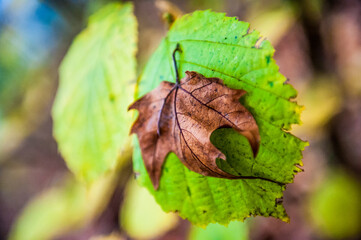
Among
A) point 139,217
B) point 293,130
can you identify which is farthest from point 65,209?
point 293,130

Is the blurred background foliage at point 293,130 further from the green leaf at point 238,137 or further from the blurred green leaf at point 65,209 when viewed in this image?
the green leaf at point 238,137

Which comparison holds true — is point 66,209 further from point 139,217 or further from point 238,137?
point 238,137

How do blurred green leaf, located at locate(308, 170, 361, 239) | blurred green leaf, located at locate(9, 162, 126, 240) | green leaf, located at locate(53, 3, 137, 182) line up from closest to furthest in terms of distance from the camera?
green leaf, located at locate(53, 3, 137, 182) < blurred green leaf, located at locate(9, 162, 126, 240) < blurred green leaf, located at locate(308, 170, 361, 239)

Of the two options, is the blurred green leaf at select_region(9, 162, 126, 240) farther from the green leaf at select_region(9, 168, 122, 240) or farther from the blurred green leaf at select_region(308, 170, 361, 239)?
the blurred green leaf at select_region(308, 170, 361, 239)

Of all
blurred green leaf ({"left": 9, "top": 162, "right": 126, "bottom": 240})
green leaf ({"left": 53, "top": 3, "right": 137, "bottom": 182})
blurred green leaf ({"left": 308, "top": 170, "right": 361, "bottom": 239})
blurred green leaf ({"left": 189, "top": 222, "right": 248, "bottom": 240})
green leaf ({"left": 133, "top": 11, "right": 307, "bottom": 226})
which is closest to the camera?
green leaf ({"left": 133, "top": 11, "right": 307, "bottom": 226})

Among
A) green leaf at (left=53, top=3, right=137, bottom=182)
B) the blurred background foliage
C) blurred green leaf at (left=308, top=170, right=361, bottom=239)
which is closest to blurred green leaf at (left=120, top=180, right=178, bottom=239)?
the blurred background foliage
